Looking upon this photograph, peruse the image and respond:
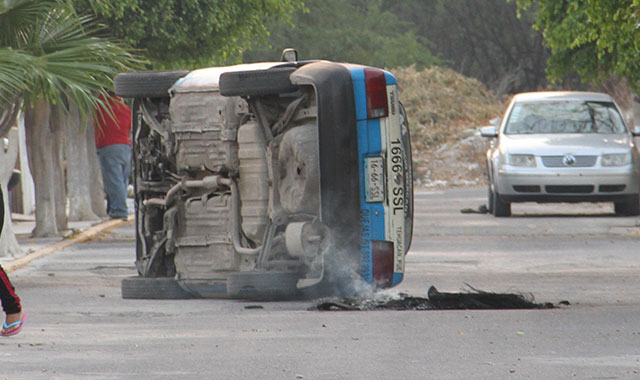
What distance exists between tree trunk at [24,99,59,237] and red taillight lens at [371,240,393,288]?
29.4ft

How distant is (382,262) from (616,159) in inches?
422

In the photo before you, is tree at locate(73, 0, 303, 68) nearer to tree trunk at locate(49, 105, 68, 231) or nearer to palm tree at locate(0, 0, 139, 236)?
tree trunk at locate(49, 105, 68, 231)

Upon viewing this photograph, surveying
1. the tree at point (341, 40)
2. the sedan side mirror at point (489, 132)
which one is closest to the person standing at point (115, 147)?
the sedan side mirror at point (489, 132)

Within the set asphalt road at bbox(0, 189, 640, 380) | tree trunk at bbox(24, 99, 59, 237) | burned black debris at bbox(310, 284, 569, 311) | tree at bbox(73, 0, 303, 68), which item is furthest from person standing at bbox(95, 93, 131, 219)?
burned black debris at bbox(310, 284, 569, 311)

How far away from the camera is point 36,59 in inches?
470

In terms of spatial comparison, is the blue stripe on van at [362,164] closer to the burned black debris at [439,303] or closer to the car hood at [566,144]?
the burned black debris at [439,303]

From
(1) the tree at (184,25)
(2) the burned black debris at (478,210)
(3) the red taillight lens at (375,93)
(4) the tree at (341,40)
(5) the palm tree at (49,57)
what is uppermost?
(4) the tree at (341,40)

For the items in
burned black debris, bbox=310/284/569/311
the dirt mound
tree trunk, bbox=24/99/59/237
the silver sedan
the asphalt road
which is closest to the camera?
the asphalt road

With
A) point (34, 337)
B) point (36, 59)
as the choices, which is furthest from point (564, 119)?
point (34, 337)

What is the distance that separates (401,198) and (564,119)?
11383 millimetres

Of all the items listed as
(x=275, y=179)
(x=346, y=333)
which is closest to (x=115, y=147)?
(x=275, y=179)

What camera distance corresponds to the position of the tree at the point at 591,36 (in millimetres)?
11859

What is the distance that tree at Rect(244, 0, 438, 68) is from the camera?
58.1 m

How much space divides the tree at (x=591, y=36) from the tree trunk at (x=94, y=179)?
7.50 metres
